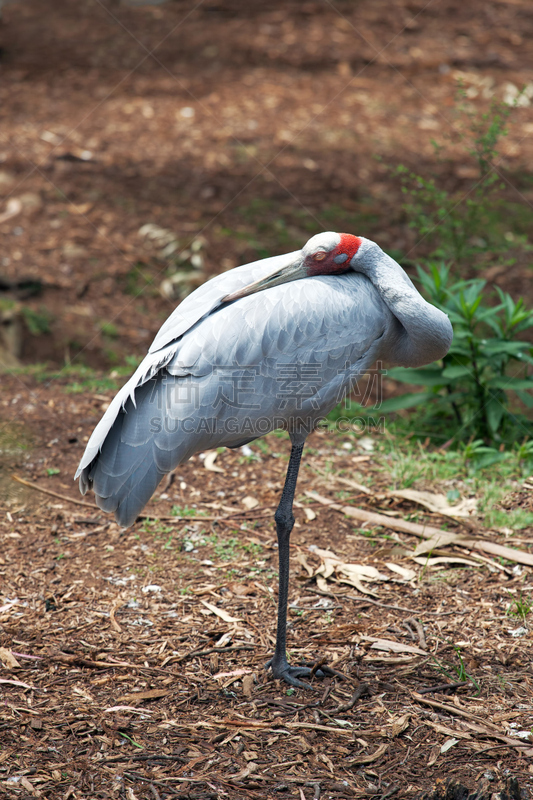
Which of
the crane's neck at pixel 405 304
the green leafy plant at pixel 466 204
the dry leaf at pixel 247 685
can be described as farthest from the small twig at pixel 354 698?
the green leafy plant at pixel 466 204

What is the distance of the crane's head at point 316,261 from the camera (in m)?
3.71

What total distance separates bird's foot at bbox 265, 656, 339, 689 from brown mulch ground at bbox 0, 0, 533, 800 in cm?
8

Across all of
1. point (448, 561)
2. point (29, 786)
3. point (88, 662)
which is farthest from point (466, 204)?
point (29, 786)

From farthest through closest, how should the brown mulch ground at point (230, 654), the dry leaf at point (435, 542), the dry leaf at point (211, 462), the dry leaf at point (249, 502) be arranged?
the dry leaf at point (211, 462)
the dry leaf at point (249, 502)
the dry leaf at point (435, 542)
the brown mulch ground at point (230, 654)

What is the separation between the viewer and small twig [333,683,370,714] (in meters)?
3.52

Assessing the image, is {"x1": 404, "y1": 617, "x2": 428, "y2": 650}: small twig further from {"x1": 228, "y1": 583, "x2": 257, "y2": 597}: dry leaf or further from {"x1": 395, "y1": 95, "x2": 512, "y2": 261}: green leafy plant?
{"x1": 395, "y1": 95, "x2": 512, "y2": 261}: green leafy plant

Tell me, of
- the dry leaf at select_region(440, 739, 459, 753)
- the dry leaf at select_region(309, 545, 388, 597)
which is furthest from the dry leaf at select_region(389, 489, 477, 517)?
the dry leaf at select_region(440, 739, 459, 753)

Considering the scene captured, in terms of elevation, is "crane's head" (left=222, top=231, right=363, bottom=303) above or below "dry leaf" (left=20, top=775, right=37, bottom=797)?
above

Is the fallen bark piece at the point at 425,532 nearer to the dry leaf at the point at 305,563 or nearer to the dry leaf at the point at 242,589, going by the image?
the dry leaf at the point at 305,563

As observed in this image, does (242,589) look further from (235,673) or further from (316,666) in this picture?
(316,666)

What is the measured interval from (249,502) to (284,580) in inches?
56.1

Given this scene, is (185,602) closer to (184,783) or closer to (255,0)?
(184,783)

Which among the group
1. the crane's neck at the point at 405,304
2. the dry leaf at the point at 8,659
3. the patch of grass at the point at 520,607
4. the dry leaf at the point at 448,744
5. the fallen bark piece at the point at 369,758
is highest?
the crane's neck at the point at 405,304

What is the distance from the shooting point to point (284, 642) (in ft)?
12.4
